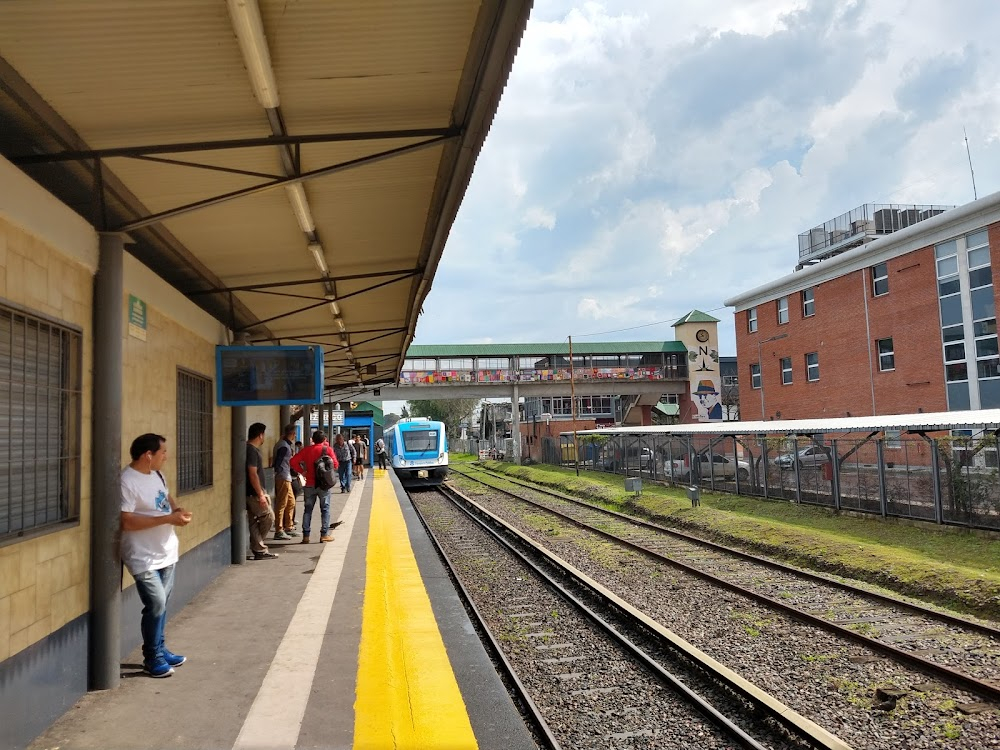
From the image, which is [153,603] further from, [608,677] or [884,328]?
[884,328]

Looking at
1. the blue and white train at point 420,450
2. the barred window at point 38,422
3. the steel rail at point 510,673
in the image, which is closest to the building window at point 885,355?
the blue and white train at point 420,450

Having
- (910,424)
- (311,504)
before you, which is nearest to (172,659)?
(311,504)

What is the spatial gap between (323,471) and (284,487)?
0.67 metres

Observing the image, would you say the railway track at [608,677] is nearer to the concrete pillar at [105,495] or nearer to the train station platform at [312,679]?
the train station platform at [312,679]

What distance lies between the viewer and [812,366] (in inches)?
1437

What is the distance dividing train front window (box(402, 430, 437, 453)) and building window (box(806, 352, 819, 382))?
18.7 m

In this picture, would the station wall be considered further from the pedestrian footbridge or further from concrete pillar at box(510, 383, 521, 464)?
concrete pillar at box(510, 383, 521, 464)

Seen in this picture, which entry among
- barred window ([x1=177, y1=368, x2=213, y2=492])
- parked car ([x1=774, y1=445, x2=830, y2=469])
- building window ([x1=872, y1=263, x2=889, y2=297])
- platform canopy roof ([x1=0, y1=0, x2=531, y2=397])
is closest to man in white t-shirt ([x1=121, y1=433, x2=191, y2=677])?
platform canopy roof ([x1=0, y1=0, x2=531, y2=397])

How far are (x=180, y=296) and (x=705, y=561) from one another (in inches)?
368

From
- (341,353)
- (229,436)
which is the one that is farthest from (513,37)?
(341,353)

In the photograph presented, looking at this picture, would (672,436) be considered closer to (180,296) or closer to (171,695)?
(180,296)

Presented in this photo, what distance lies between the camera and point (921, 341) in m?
29.8

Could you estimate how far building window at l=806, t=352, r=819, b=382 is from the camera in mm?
36141

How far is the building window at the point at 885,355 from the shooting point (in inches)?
1246
